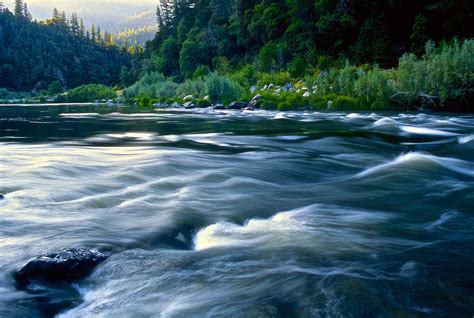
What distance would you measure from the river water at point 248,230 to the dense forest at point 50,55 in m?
121

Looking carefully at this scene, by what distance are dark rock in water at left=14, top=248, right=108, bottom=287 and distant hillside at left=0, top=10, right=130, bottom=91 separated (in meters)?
124

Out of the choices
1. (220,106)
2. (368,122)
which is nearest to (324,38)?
(220,106)

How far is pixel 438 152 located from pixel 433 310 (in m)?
6.86

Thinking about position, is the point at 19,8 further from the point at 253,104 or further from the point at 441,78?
the point at 441,78

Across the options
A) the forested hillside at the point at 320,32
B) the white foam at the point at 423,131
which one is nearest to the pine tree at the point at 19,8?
the forested hillside at the point at 320,32

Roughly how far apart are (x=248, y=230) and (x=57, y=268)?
5.58 ft

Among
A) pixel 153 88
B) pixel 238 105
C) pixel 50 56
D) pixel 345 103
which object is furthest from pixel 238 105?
pixel 50 56

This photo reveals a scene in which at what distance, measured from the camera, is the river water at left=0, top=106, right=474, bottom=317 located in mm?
2596

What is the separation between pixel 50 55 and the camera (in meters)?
133

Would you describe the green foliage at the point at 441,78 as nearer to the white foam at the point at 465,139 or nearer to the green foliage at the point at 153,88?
the white foam at the point at 465,139

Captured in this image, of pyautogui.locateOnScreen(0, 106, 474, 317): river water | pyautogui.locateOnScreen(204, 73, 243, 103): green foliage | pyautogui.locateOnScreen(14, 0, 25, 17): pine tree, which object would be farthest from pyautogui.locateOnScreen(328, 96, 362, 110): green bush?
pyautogui.locateOnScreen(14, 0, 25, 17): pine tree

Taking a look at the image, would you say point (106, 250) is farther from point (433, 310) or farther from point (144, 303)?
point (433, 310)

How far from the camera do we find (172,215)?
4.45 m

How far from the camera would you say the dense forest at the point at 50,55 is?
117938 mm
